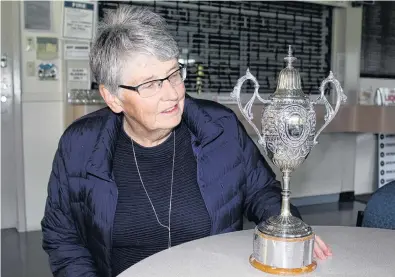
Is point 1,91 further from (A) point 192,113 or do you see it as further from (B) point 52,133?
(A) point 192,113

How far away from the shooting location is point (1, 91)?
360cm

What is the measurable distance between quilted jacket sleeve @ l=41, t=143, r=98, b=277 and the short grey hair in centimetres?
33

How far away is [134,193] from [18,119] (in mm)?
2465

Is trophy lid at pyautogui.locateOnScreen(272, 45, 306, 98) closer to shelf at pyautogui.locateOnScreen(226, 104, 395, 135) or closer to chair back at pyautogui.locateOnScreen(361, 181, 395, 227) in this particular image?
chair back at pyautogui.locateOnScreen(361, 181, 395, 227)

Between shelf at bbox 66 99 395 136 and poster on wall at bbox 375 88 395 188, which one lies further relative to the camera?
poster on wall at bbox 375 88 395 188

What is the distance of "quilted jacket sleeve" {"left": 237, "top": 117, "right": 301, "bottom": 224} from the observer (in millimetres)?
1451

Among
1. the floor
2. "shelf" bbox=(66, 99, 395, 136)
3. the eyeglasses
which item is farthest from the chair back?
"shelf" bbox=(66, 99, 395, 136)

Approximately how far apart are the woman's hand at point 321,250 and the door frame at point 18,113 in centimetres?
295

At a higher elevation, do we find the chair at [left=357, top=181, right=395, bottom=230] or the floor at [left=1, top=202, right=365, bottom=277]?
the chair at [left=357, top=181, right=395, bottom=230]

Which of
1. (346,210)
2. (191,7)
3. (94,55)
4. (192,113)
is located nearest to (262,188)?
(192,113)

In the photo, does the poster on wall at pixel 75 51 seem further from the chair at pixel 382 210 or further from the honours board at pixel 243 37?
the chair at pixel 382 210

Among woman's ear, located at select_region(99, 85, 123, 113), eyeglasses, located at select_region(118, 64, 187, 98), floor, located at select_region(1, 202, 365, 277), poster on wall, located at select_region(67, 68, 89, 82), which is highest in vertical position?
poster on wall, located at select_region(67, 68, 89, 82)

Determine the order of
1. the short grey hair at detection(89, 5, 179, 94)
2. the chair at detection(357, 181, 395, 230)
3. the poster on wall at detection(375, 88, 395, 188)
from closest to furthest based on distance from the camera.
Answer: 1. the short grey hair at detection(89, 5, 179, 94)
2. the chair at detection(357, 181, 395, 230)
3. the poster on wall at detection(375, 88, 395, 188)

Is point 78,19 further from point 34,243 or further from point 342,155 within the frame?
point 342,155
